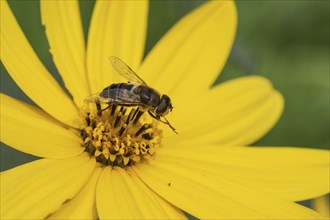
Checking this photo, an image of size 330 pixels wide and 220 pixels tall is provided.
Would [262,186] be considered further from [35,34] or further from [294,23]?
[294,23]

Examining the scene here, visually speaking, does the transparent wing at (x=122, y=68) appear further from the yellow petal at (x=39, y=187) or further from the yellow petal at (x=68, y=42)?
the yellow petal at (x=39, y=187)

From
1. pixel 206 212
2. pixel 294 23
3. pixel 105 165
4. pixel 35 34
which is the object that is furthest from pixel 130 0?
pixel 294 23

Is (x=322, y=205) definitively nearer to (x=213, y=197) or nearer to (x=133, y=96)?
(x=213, y=197)

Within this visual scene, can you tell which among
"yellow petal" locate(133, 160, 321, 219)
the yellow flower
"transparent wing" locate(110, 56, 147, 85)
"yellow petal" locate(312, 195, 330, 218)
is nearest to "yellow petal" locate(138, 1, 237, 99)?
the yellow flower

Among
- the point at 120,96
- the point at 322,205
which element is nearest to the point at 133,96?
the point at 120,96

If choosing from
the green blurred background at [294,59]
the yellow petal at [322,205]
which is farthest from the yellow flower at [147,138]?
the green blurred background at [294,59]

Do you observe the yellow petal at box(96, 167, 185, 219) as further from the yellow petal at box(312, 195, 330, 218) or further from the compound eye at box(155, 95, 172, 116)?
the yellow petal at box(312, 195, 330, 218)
